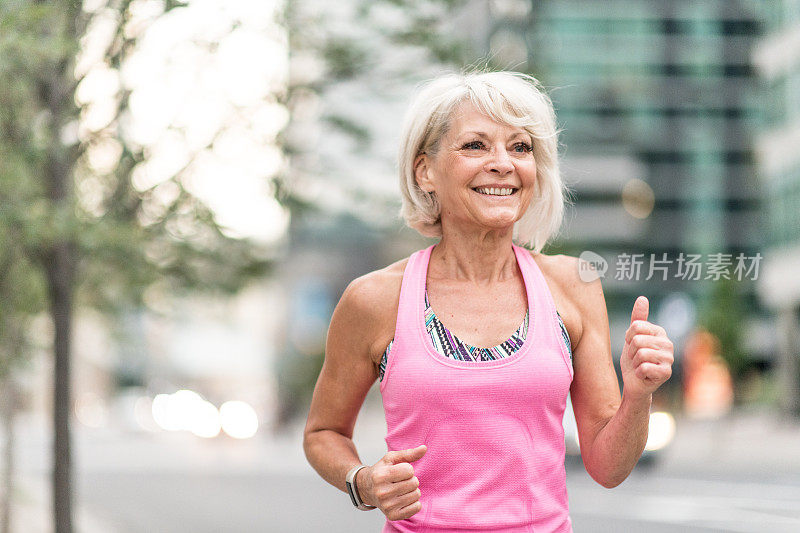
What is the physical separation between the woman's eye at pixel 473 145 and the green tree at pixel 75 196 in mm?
3360

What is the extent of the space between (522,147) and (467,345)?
46 centimetres

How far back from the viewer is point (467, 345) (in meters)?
2.32

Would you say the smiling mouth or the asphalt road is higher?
the asphalt road

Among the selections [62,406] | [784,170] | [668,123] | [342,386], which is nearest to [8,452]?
[62,406]

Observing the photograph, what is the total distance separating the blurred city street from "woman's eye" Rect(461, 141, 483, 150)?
32.6 ft

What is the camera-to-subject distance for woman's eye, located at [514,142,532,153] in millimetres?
2441

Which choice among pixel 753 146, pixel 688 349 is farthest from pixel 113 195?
pixel 753 146

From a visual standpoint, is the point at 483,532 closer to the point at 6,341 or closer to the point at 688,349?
the point at 6,341

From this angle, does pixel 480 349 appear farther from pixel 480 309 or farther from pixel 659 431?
pixel 659 431

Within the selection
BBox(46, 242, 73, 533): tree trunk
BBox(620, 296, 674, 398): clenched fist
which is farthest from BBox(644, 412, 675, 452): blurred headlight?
BBox(620, 296, 674, 398): clenched fist

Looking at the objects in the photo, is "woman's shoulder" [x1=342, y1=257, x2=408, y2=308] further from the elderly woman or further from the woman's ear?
the woman's ear

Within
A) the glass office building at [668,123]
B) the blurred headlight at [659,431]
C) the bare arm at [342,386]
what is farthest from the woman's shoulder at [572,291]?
the glass office building at [668,123]

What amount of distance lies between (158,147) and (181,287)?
1.68 metres

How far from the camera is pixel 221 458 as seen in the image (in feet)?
91.1
